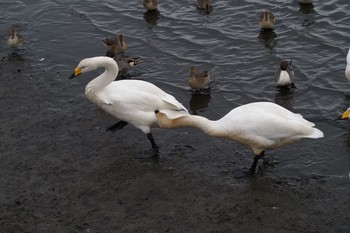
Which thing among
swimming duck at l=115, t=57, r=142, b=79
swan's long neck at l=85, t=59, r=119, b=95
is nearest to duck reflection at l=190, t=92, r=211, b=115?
swimming duck at l=115, t=57, r=142, b=79

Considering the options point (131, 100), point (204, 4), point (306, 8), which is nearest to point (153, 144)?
point (131, 100)

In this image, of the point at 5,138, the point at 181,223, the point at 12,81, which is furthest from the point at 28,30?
the point at 181,223

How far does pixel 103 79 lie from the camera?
8.85m

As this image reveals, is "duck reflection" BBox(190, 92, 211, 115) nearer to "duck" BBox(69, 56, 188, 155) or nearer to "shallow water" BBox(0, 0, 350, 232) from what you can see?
"shallow water" BBox(0, 0, 350, 232)

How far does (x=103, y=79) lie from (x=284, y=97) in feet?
12.3

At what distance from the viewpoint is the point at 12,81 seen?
11320 mm

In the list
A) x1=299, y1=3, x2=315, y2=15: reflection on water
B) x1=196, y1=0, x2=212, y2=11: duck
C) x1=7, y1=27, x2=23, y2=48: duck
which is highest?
x1=299, y1=3, x2=315, y2=15: reflection on water

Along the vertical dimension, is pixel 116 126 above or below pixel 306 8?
below

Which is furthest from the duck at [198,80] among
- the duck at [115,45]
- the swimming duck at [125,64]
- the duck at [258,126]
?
the duck at [258,126]

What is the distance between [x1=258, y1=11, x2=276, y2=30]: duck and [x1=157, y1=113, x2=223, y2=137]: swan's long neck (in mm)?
5366

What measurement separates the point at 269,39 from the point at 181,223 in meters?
6.92

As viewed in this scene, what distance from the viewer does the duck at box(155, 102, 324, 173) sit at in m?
7.90

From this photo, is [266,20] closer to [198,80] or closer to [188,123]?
[198,80]

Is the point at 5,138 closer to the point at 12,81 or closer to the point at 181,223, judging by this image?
the point at 12,81
